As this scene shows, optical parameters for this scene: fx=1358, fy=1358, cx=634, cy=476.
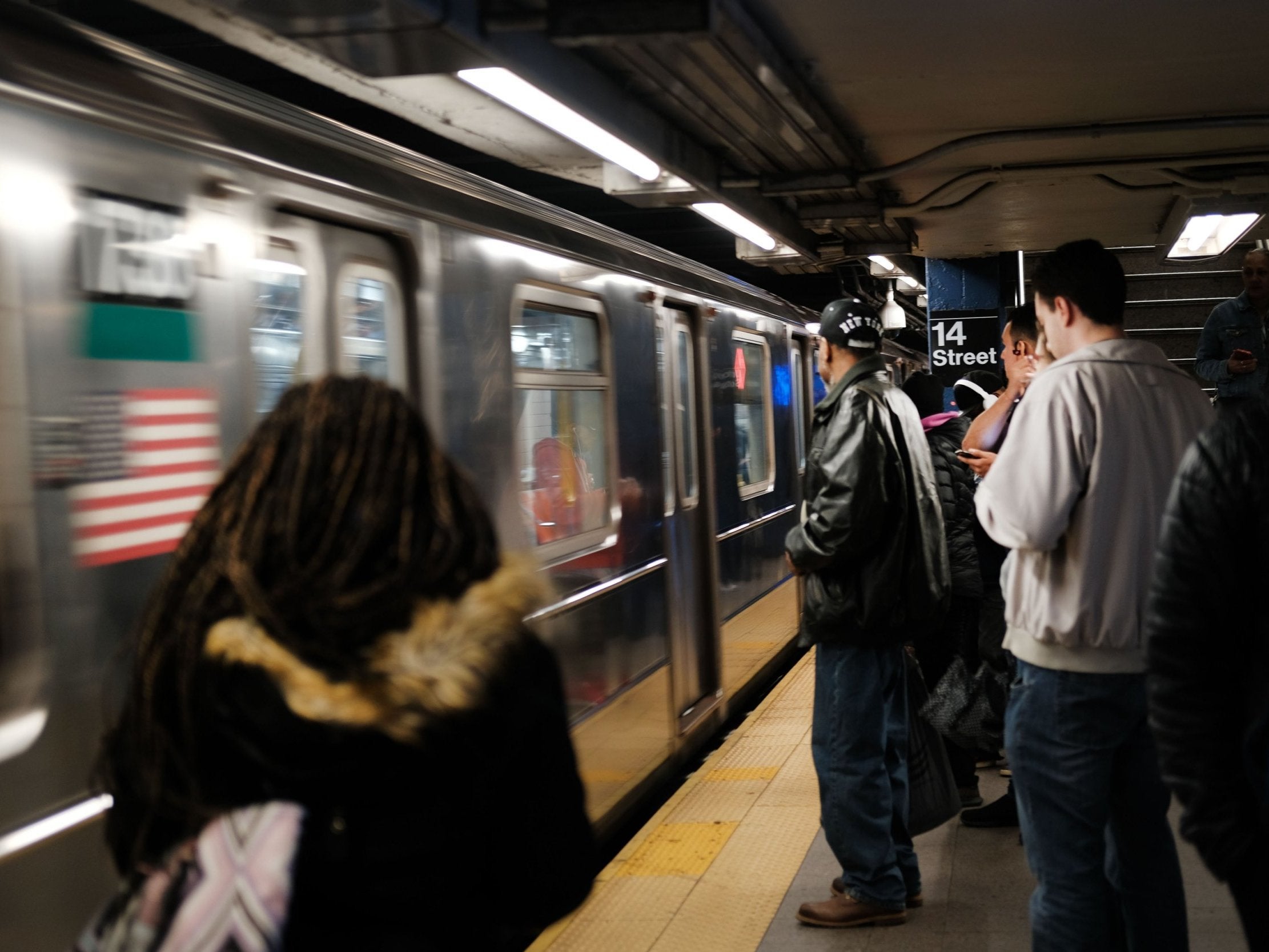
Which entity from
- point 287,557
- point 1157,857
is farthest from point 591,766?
point 287,557

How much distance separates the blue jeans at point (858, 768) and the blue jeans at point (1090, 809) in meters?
1.06

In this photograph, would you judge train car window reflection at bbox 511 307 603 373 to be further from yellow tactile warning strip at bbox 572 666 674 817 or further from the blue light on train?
the blue light on train

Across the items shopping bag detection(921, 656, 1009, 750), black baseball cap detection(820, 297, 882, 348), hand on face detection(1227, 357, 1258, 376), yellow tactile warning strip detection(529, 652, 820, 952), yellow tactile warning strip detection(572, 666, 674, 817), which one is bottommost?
yellow tactile warning strip detection(529, 652, 820, 952)

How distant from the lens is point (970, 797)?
5277 mm

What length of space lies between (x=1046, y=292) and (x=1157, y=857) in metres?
1.28

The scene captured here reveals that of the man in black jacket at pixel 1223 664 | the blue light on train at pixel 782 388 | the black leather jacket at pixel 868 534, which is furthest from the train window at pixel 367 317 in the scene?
the blue light on train at pixel 782 388

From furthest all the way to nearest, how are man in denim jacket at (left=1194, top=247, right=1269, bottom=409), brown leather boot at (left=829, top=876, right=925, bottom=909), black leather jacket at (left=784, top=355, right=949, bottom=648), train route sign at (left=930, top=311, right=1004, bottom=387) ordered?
train route sign at (left=930, top=311, right=1004, bottom=387)
man in denim jacket at (left=1194, top=247, right=1269, bottom=409)
brown leather boot at (left=829, top=876, right=925, bottom=909)
black leather jacket at (left=784, top=355, right=949, bottom=648)

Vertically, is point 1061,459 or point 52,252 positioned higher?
point 52,252

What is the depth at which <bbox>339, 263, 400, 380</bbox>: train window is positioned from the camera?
3410mm

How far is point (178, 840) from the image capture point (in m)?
1.60

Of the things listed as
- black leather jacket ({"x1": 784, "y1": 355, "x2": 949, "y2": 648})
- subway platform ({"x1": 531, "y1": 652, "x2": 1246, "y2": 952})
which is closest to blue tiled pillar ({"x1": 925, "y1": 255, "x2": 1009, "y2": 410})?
subway platform ({"x1": 531, "y1": 652, "x2": 1246, "y2": 952})

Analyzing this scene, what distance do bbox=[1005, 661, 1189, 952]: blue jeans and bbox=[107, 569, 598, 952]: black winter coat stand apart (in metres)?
1.63

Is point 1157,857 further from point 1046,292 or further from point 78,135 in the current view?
point 78,135

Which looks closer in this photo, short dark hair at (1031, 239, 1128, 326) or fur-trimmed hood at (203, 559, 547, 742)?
fur-trimmed hood at (203, 559, 547, 742)
